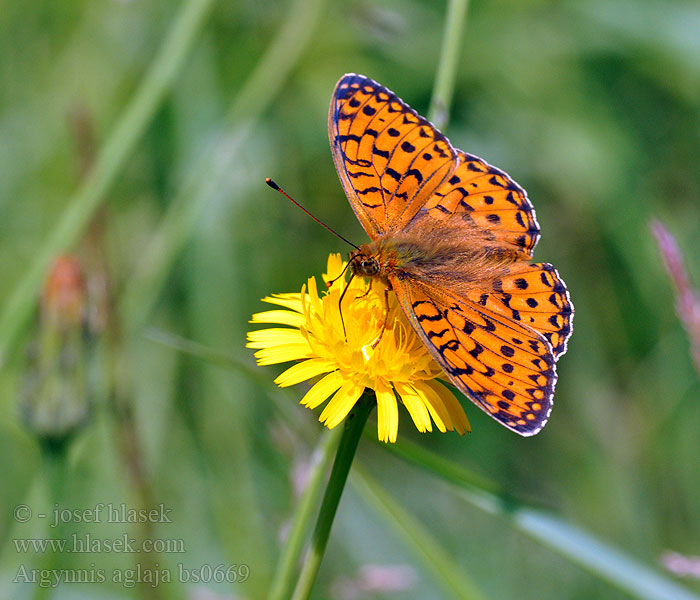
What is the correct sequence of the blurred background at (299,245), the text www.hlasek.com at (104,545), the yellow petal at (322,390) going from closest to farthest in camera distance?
1. the yellow petal at (322,390)
2. the text www.hlasek.com at (104,545)
3. the blurred background at (299,245)

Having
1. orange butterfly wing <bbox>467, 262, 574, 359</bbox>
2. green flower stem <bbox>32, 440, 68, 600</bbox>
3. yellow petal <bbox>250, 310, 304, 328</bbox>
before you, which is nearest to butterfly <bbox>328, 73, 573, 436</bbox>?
orange butterfly wing <bbox>467, 262, 574, 359</bbox>

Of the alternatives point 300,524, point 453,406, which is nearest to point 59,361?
point 300,524

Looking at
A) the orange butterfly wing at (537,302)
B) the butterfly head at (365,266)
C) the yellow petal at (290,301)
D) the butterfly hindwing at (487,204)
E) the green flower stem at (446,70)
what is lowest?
the yellow petal at (290,301)

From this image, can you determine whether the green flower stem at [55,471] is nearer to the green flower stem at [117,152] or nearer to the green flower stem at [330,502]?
the green flower stem at [117,152]

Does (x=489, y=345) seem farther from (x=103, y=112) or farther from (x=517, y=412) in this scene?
(x=103, y=112)

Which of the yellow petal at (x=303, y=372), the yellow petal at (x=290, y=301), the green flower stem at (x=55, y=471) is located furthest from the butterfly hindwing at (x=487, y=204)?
the green flower stem at (x=55, y=471)

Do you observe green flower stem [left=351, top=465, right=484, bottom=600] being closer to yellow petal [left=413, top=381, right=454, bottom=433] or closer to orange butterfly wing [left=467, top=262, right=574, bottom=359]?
yellow petal [left=413, top=381, right=454, bottom=433]

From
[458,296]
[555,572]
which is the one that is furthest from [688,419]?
[458,296]

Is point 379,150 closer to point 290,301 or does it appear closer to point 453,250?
point 453,250
